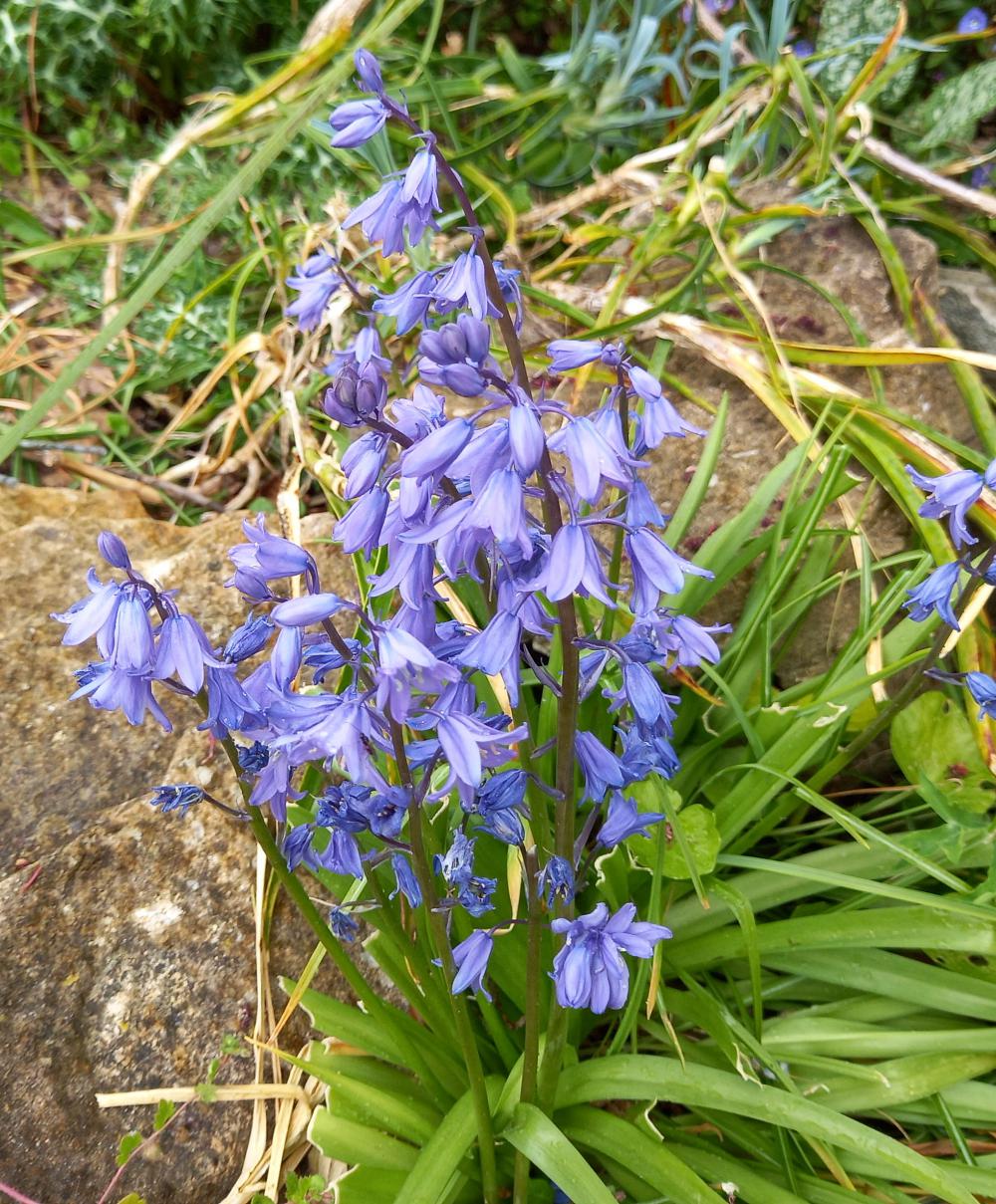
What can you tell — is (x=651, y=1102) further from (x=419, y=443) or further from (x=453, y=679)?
(x=419, y=443)

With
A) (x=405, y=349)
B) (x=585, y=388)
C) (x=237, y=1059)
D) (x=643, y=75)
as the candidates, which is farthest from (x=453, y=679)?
(x=643, y=75)

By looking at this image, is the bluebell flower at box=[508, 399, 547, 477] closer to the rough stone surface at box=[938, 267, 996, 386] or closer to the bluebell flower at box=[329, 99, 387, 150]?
the bluebell flower at box=[329, 99, 387, 150]

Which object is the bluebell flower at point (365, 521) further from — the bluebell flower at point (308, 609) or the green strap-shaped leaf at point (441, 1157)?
A: the green strap-shaped leaf at point (441, 1157)

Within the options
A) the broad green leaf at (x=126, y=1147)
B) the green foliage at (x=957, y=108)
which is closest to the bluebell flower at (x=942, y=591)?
the broad green leaf at (x=126, y=1147)

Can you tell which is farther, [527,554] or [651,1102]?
[651,1102]

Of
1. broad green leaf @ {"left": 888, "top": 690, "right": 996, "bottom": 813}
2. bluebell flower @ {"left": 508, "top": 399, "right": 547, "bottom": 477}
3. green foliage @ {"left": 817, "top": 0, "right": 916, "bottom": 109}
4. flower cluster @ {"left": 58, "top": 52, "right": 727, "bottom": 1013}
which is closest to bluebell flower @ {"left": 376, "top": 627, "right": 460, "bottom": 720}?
flower cluster @ {"left": 58, "top": 52, "right": 727, "bottom": 1013}

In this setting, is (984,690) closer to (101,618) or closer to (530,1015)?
(530,1015)
